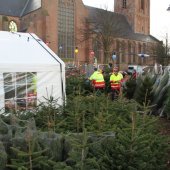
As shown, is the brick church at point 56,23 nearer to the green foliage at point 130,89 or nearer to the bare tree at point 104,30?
the bare tree at point 104,30

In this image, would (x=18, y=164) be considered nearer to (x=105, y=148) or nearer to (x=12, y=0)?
(x=105, y=148)

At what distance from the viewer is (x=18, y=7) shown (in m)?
69.8

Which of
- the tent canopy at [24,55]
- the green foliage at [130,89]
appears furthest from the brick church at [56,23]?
the tent canopy at [24,55]

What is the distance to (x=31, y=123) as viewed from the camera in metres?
6.01

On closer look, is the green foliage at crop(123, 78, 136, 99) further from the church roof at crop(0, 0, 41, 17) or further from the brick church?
the church roof at crop(0, 0, 41, 17)

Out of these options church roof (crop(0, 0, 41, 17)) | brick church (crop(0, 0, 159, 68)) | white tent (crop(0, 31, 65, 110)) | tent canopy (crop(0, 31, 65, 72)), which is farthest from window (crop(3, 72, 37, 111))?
church roof (crop(0, 0, 41, 17))

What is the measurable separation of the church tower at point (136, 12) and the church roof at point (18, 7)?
1117 inches

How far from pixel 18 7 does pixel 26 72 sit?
6128cm

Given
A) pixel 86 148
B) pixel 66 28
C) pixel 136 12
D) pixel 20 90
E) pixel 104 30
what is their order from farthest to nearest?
1. pixel 136 12
2. pixel 66 28
3. pixel 104 30
4. pixel 20 90
5. pixel 86 148

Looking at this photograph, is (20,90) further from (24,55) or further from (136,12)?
(136,12)

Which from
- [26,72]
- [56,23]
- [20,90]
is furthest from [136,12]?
[20,90]

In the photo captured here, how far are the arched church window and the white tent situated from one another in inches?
2062

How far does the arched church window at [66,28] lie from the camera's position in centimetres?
6519

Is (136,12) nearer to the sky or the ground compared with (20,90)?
nearer to the sky
